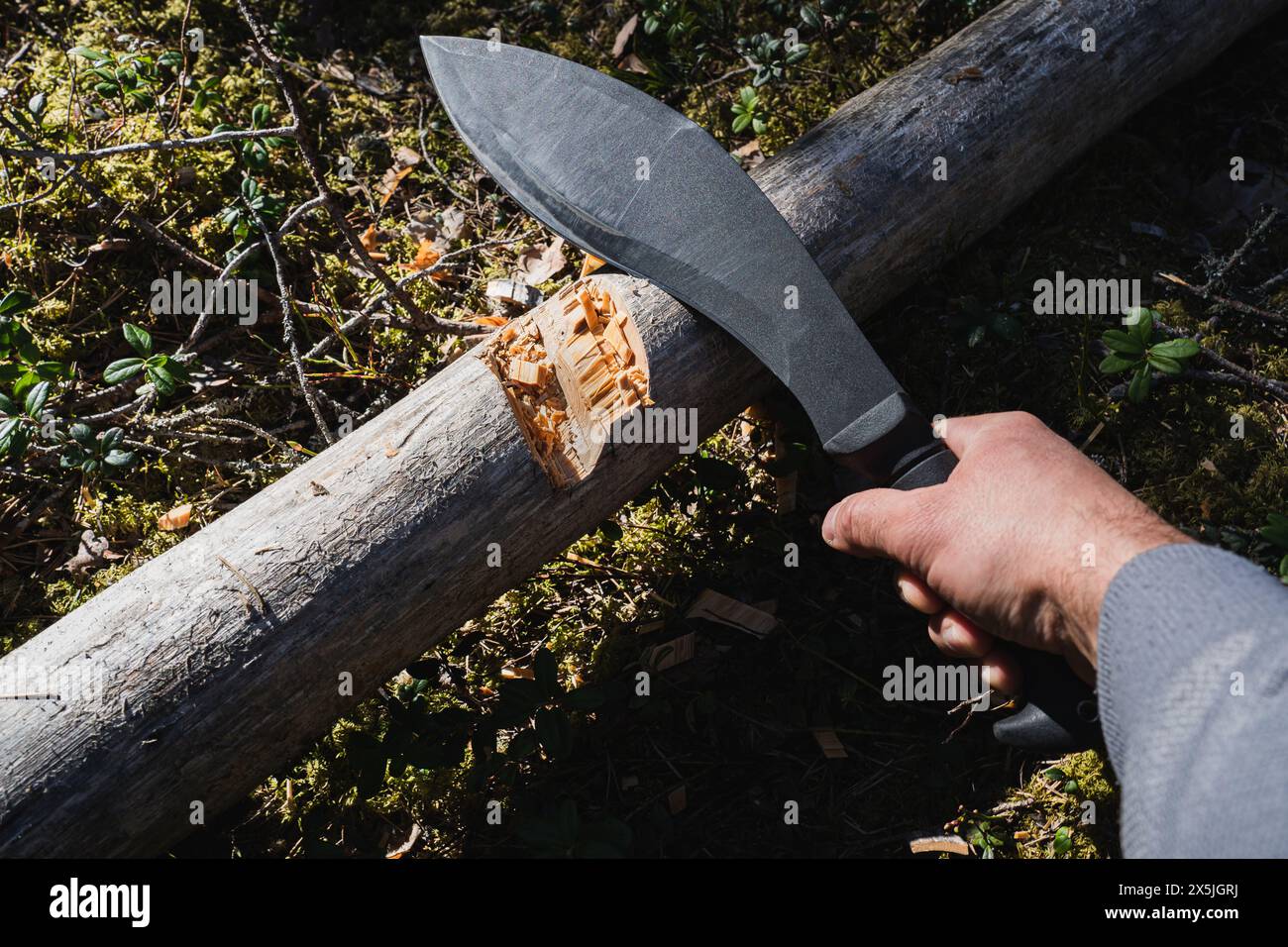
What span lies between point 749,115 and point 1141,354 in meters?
1.62

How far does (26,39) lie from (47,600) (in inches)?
107

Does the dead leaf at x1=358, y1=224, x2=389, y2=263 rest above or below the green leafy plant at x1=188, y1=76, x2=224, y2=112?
below

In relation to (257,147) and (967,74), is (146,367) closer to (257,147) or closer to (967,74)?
(257,147)

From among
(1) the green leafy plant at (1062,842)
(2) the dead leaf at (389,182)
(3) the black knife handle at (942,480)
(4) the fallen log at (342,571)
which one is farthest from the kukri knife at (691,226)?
(2) the dead leaf at (389,182)

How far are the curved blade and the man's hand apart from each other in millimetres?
286

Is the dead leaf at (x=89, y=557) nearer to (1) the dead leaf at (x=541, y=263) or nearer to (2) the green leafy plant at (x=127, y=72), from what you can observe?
(2) the green leafy plant at (x=127, y=72)

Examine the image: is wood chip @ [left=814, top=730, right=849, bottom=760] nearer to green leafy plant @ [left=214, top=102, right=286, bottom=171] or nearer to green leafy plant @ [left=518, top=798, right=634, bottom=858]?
green leafy plant @ [left=518, top=798, right=634, bottom=858]

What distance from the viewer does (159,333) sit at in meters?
3.48

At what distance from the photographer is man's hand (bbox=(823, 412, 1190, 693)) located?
193cm

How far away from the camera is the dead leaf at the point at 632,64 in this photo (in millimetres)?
3773

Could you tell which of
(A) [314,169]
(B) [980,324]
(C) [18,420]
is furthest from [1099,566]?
(C) [18,420]

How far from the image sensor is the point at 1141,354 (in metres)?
2.74

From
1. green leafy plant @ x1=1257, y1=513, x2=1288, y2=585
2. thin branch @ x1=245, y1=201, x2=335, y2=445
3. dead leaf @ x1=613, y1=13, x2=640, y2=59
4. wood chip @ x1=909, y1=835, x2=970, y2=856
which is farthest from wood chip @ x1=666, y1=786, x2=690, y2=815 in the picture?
dead leaf @ x1=613, y1=13, x2=640, y2=59

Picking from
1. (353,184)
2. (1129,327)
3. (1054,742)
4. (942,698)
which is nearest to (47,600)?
(353,184)
